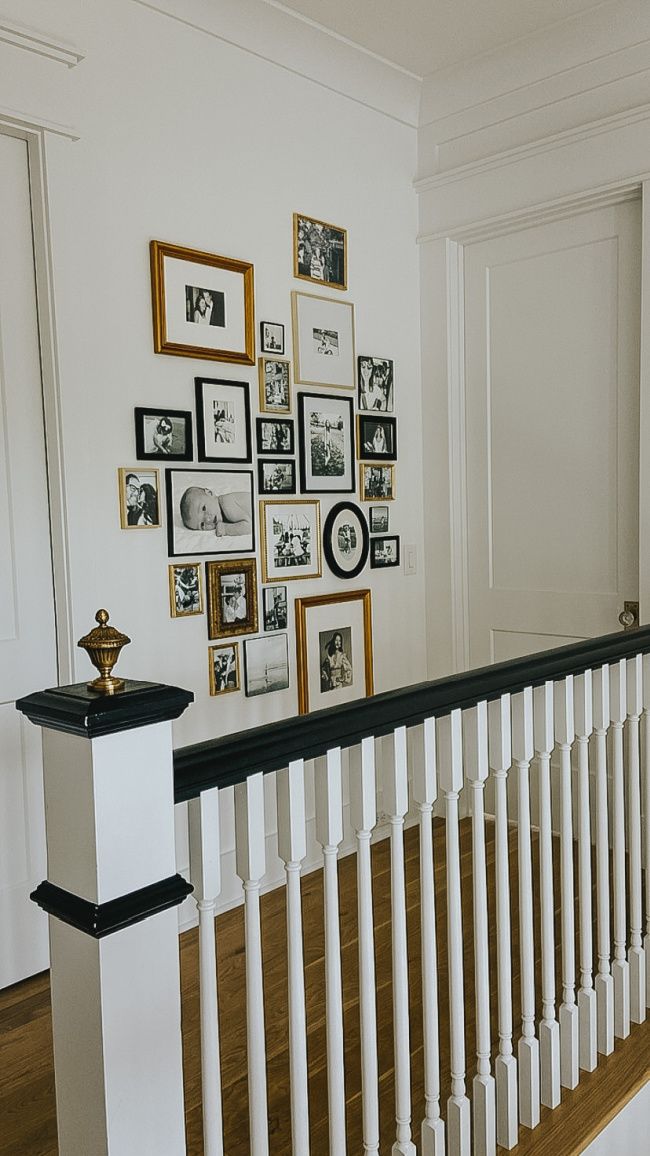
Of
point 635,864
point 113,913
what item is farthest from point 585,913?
point 113,913

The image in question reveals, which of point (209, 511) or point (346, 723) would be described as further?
point (209, 511)

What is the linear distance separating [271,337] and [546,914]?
6.43 ft

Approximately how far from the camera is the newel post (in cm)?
115

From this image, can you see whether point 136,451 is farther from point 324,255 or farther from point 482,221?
point 482,221

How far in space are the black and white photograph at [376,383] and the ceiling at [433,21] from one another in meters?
1.06

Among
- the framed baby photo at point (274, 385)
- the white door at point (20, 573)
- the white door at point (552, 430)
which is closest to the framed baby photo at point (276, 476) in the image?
the framed baby photo at point (274, 385)

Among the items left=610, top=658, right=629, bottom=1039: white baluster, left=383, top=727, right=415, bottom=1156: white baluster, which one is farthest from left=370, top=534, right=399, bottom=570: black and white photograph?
left=383, top=727, right=415, bottom=1156: white baluster

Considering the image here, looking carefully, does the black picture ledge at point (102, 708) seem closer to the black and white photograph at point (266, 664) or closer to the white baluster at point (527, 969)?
the white baluster at point (527, 969)

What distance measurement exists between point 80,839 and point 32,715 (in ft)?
0.55

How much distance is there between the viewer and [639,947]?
229 cm

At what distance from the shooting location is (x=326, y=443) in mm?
3279

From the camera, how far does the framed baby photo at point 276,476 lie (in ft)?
9.97

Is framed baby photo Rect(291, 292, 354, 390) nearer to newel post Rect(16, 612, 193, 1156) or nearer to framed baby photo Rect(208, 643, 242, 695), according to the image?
framed baby photo Rect(208, 643, 242, 695)

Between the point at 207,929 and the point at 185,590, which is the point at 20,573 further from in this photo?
the point at 207,929
